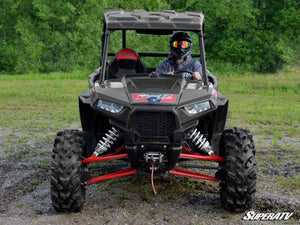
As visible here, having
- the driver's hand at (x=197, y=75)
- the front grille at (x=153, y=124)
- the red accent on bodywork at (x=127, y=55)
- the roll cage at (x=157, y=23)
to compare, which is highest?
the roll cage at (x=157, y=23)

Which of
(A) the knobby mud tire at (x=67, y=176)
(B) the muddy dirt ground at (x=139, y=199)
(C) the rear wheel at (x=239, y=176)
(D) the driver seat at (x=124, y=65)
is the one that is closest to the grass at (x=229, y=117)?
(B) the muddy dirt ground at (x=139, y=199)

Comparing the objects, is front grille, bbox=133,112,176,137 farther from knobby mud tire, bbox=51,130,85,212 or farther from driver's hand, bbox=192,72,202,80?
driver's hand, bbox=192,72,202,80

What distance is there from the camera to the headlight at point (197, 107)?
431cm

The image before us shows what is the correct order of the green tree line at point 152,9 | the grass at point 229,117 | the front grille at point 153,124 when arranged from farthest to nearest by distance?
the green tree line at point 152,9, the grass at point 229,117, the front grille at point 153,124

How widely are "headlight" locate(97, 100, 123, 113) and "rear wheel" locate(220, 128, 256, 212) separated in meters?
1.17

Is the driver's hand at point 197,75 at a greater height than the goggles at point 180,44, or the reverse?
the goggles at point 180,44

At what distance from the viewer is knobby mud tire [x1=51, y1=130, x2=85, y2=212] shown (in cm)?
432

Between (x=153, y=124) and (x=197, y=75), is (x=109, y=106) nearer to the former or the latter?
(x=153, y=124)

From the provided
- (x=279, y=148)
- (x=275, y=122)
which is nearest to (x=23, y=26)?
(x=275, y=122)

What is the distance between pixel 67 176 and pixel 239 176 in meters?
1.66

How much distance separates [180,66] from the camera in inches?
230

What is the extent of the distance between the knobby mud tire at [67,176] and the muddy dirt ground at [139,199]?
0.42ft

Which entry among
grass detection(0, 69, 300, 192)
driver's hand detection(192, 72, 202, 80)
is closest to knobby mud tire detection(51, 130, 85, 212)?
driver's hand detection(192, 72, 202, 80)

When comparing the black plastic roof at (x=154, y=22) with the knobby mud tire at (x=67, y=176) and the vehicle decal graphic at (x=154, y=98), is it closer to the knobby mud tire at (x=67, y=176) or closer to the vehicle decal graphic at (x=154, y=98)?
the vehicle decal graphic at (x=154, y=98)
